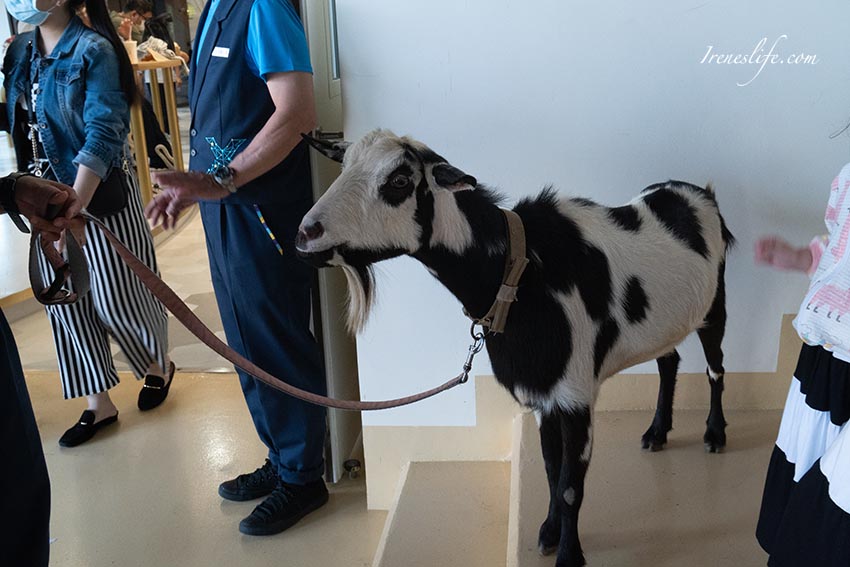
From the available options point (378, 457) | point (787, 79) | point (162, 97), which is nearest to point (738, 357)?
point (787, 79)

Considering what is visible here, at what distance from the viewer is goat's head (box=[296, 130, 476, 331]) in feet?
4.87

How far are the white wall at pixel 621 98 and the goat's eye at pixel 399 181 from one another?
82 centimetres

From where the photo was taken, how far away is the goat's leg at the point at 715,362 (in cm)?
215

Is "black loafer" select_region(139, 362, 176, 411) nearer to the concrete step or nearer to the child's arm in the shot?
the concrete step

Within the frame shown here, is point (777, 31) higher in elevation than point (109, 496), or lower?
higher

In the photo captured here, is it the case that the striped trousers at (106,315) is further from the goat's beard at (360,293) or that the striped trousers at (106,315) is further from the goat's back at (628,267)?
Result: the goat's back at (628,267)

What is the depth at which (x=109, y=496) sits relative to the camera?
2.75 meters

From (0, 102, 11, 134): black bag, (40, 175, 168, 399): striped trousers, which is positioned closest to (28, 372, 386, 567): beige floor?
(40, 175, 168, 399): striped trousers

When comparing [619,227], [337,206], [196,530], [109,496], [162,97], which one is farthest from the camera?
[162,97]

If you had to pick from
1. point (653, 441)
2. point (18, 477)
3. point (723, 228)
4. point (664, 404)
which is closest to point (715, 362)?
point (664, 404)

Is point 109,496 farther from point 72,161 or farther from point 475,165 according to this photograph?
point 475,165

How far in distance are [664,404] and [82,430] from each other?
2230 millimetres

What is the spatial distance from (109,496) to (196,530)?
1.39 feet

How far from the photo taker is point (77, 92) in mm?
2578
